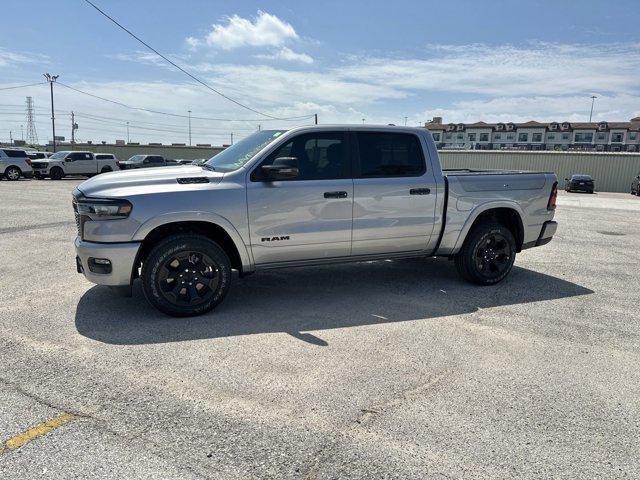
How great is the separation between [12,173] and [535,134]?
92.8m

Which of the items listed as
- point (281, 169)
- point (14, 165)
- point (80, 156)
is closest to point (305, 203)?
point (281, 169)

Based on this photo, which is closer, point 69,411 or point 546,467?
point 546,467

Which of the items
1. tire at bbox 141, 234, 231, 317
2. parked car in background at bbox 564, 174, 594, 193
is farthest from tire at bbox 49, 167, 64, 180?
parked car in background at bbox 564, 174, 594, 193

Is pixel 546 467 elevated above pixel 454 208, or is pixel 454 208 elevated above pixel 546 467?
pixel 454 208

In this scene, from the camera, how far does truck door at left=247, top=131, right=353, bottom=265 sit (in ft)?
15.4

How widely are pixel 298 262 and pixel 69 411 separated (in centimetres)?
263

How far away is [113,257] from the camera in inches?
169

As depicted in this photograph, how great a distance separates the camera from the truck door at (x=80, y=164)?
1108 inches

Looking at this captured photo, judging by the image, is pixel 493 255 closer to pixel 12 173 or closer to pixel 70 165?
pixel 12 173

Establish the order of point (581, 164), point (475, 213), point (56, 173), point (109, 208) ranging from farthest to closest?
point (581, 164) < point (56, 173) < point (475, 213) < point (109, 208)

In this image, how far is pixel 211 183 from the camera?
456 centimetres

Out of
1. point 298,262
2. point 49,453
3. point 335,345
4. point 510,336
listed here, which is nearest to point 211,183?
point 298,262

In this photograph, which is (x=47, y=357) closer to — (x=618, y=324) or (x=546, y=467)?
(x=546, y=467)

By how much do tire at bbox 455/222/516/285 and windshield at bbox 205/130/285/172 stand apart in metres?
2.76
